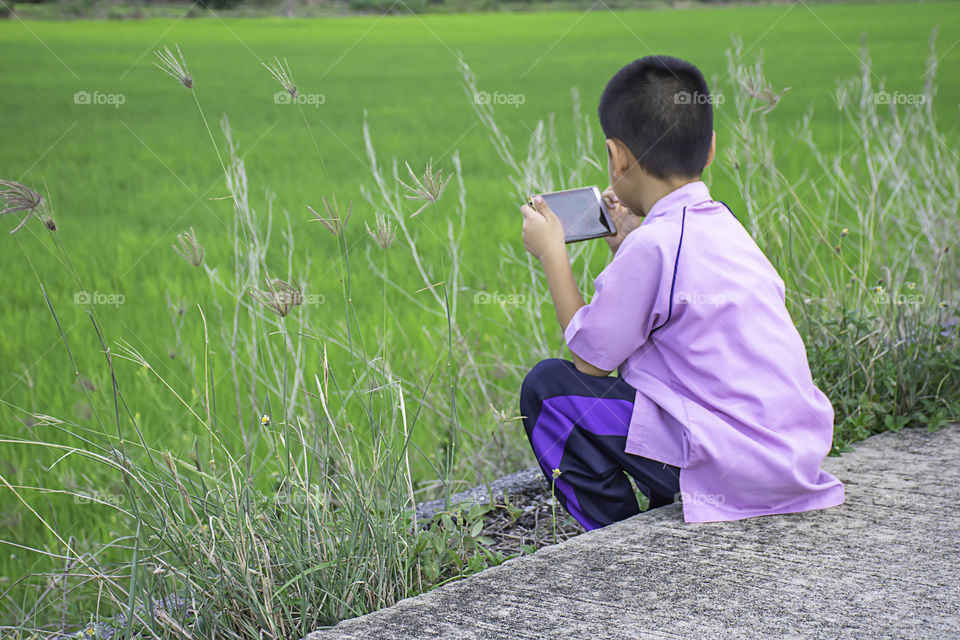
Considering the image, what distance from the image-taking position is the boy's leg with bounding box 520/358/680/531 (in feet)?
6.24

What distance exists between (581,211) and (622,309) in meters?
0.41

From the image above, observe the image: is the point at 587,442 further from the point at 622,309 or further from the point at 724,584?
the point at 724,584

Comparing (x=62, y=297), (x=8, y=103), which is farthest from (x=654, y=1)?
(x=62, y=297)

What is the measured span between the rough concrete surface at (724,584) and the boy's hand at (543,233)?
2.10 feet

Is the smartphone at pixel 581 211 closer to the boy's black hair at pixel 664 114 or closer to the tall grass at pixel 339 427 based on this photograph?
the boy's black hair at pixel 664 114

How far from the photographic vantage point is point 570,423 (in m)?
1.93

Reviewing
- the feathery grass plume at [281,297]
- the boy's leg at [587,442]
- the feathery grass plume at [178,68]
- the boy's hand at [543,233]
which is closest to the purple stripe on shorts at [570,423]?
the boy's leg at [587,442]

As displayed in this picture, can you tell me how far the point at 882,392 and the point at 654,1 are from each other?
101 feet

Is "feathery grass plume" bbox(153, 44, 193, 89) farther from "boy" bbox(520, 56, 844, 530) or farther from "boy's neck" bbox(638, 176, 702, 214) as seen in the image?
"boy's neck" bbox(638, 176, 702, 214)

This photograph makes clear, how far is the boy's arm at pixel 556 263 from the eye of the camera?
A: 1978mm

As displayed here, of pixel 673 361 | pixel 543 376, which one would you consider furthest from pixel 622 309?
pixel 543 376

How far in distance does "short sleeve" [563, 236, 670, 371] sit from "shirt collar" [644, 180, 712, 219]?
0.16 meters

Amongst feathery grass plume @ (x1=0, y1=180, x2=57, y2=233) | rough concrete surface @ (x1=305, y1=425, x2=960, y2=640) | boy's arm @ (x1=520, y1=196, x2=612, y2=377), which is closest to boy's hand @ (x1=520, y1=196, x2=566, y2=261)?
boy's arm @ (x1=520, y1=196, x2=612, y2=377)

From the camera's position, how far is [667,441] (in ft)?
6.04
